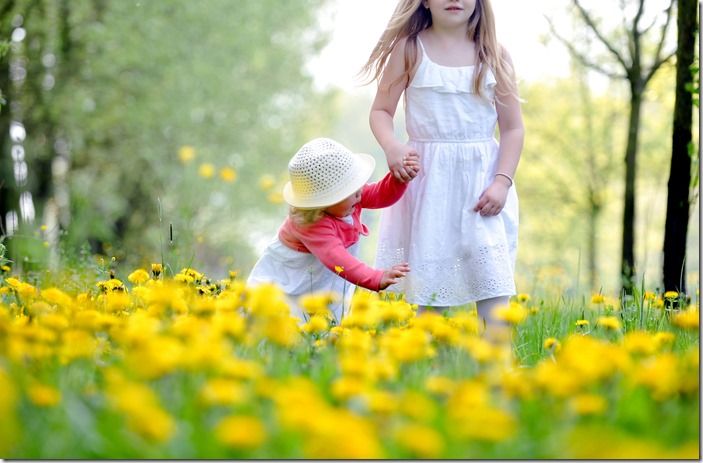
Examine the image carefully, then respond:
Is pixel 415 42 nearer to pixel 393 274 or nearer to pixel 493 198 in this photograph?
pixel 493 198

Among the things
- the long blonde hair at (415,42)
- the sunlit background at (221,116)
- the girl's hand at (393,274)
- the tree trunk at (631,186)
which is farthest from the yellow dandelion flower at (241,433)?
the sunlit background at (221,116)

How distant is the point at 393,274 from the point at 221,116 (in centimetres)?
1201

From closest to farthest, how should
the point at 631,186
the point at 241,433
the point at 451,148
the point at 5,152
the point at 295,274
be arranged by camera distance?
the point at 241,433, the point at 451,148, the point at 295,274, the point at 631,186, the point at 5,152

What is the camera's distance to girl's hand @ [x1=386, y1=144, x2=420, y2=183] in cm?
339

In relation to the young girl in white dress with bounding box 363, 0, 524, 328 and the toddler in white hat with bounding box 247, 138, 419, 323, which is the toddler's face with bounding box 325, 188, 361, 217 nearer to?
the toddler in white hat with bounding box 247, 138, 419, 323

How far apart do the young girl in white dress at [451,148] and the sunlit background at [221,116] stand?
19.4ft

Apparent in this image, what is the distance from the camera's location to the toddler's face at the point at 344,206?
3578mm

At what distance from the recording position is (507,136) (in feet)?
12.0

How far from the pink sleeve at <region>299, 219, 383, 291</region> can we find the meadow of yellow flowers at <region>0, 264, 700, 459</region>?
0.99 metres

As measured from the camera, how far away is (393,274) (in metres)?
3.14

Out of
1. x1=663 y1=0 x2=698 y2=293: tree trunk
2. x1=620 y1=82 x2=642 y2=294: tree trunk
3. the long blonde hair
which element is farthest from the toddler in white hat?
x1=620 y1=82 x2=642 y2=294: tree trunk

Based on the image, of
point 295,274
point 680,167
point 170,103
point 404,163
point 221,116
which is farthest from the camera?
point 221,116

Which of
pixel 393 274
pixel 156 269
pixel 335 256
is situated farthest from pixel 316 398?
pixel 335 256

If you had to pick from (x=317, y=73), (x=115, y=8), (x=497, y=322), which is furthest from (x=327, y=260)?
(x=317, y=73)
